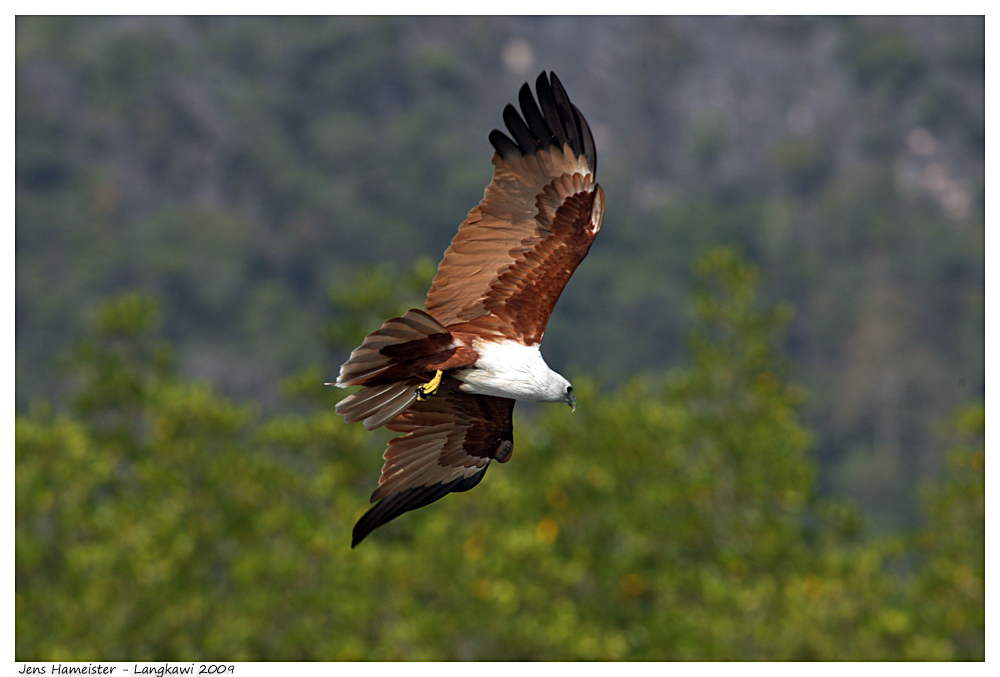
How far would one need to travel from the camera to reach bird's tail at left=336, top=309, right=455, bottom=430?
6891 millimetres

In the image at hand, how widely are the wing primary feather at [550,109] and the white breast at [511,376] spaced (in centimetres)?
145

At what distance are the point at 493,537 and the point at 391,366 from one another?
16.1 m

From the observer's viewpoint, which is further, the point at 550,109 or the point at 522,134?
the point at 522,134

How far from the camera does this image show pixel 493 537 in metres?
22.8

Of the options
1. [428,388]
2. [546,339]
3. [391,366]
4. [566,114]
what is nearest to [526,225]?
[566,114]

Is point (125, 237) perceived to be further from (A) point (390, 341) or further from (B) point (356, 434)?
(A) point (390, 341)

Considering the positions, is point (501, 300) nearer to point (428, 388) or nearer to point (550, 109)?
point (428, 388)

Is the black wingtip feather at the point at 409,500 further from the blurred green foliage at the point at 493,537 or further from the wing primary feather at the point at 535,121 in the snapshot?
the blurred green foliage at the point at 493,537

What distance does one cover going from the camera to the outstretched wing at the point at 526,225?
318 inches

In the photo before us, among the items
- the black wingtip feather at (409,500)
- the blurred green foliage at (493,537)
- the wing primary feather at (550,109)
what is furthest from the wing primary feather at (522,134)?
the blurred green foliage at (493,537)

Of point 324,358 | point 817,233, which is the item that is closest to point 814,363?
point 817,233

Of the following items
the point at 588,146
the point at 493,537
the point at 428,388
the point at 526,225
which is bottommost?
the point at 493,537

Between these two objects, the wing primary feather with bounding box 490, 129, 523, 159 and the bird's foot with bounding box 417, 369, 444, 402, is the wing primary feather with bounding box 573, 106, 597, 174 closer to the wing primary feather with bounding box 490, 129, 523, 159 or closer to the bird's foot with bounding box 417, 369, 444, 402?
the wing primary feather with bounding box 490, 129, 523, 159

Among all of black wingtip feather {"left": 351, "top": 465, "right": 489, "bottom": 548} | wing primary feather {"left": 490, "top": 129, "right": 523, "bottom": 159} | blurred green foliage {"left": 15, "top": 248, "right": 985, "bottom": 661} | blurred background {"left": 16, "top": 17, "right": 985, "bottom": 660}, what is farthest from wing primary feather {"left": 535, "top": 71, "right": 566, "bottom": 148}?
blurred green foliage {"left": 15, "top": 248, "right": 985, "bottom": 661}
